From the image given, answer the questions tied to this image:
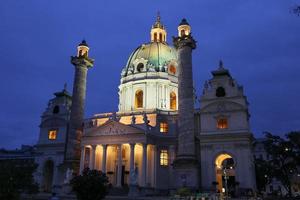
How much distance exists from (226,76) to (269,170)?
16.9 metres

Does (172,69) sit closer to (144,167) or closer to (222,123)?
(222,123)

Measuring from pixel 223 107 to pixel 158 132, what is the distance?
43.1 ft

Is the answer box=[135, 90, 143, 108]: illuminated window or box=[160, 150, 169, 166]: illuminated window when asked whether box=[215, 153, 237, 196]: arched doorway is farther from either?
box=[135, 90, 143, 108]: illuminated window

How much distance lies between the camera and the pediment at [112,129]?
190ft

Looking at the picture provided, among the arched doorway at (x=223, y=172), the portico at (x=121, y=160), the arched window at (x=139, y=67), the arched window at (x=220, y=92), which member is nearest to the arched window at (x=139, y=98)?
the arched window at (x=139, y=67)

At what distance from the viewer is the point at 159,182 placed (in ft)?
195

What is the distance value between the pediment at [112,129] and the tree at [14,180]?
2034 centimetres

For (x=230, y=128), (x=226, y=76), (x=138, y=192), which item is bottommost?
(x=138, y=192)

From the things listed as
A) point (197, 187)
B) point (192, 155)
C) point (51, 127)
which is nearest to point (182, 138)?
point (192, 155)

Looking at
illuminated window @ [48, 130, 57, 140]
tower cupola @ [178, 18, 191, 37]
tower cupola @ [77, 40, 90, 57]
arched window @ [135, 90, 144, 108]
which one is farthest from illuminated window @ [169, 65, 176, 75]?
illuminated window @ [48, 130, 57, 140]

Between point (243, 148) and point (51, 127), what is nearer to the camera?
point (243, 148)

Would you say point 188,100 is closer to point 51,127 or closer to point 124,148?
point 124,148

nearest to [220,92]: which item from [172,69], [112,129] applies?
[112,129]

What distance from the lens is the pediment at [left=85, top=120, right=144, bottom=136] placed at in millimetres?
57987
